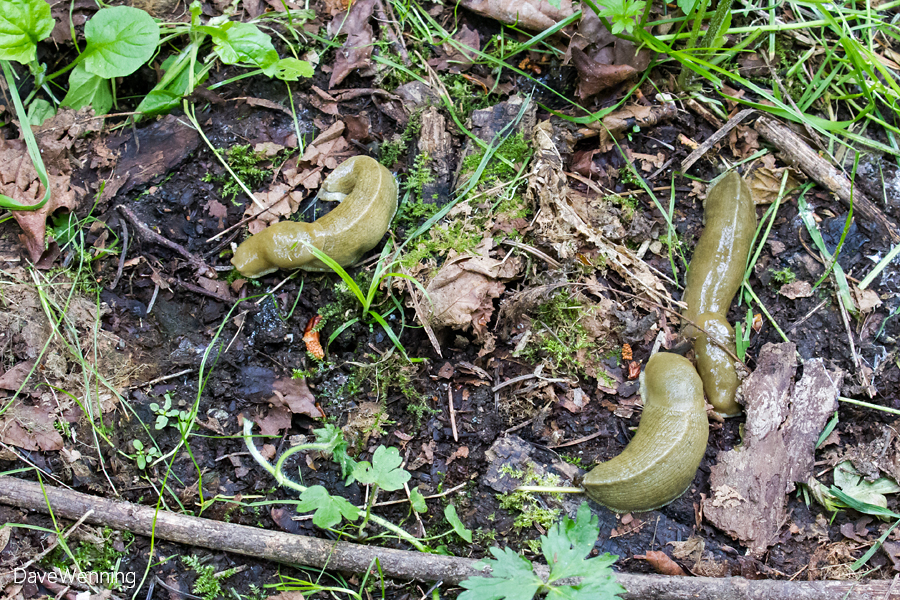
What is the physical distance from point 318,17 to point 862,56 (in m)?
4.31

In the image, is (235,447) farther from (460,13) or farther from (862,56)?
(862,56)

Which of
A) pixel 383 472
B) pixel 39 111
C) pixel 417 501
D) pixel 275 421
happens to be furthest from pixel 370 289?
pixel 39 111

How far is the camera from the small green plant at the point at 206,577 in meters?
3.12

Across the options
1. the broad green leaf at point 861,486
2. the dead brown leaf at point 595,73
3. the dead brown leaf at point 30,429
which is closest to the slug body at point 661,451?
the broad green leaf at point 861,486

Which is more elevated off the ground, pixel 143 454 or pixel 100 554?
pixel 143 454

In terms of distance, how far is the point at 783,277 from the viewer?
13.2 feet

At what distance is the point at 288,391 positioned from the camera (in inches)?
142

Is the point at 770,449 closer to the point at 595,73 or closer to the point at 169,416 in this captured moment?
the point at 595,73

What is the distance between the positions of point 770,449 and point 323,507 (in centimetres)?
281

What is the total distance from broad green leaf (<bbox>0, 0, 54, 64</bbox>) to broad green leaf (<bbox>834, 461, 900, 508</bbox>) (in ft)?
20.1

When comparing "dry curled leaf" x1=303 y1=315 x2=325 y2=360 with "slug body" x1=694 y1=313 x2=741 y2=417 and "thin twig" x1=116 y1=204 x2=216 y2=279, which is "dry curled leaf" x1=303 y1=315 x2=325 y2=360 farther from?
"slug body" x1=694 y1=313 x2=741 y2=417

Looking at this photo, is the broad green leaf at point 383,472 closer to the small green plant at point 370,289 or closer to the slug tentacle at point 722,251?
the small green plant at point 370,289

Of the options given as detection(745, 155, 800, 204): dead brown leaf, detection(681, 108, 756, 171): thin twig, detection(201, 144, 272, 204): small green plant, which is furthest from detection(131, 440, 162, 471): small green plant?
detection(745, 155, 800, 204): dead brown leaf

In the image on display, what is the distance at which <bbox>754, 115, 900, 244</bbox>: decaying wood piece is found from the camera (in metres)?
4.08
